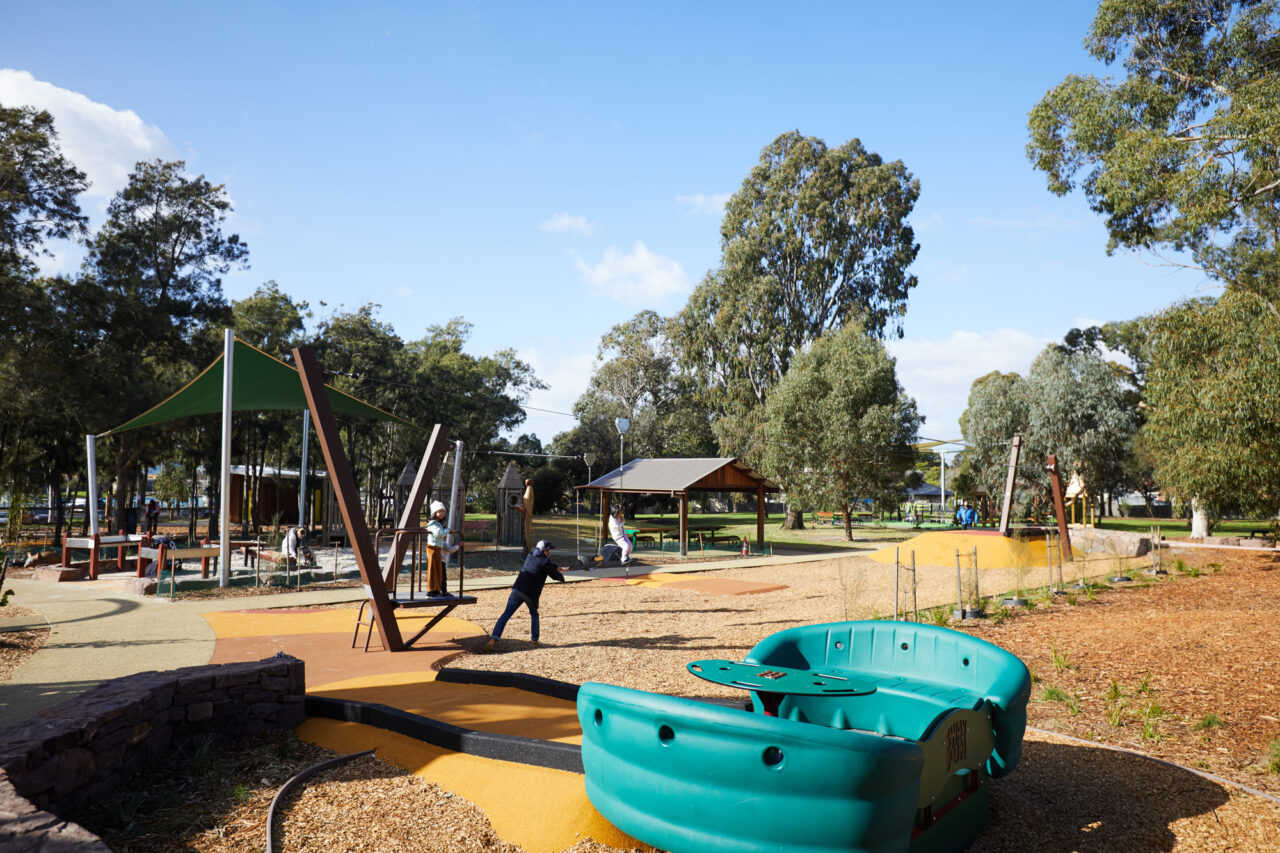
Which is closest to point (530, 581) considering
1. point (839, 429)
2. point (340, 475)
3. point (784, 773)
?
point (340, 475)

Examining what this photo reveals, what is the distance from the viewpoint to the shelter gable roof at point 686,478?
2364cm

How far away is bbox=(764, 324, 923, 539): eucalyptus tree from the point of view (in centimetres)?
3316

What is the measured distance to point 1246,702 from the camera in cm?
701

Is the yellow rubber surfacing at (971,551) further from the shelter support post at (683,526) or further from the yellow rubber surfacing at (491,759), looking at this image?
the yellow rubber surfacing at (491,759)

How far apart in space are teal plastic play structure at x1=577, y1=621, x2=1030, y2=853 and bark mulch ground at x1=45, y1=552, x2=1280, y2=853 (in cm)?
53

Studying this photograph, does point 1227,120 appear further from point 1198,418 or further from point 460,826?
point 460,826

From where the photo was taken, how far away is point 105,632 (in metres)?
10.4

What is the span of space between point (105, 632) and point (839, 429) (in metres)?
27.8

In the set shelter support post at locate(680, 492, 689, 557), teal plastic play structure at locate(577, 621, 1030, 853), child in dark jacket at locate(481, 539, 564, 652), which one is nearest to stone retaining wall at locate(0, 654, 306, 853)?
teal plastic play structure at locate(577, 621, 1030, 853)

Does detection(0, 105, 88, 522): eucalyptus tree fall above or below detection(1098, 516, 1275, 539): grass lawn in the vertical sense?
above

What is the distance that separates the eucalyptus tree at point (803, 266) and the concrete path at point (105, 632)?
25.8 m

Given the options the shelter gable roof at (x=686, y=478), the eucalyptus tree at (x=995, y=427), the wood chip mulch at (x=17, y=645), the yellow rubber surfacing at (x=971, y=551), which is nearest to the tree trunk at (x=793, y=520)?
the eucalyptus tree at (x=995, y=427)

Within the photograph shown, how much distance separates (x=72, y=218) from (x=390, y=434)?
1831 cm

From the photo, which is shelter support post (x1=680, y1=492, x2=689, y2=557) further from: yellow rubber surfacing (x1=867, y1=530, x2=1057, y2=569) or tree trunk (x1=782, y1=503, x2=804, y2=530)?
tree trunk (x1=782, y1=503, x2=804, y2=530)
